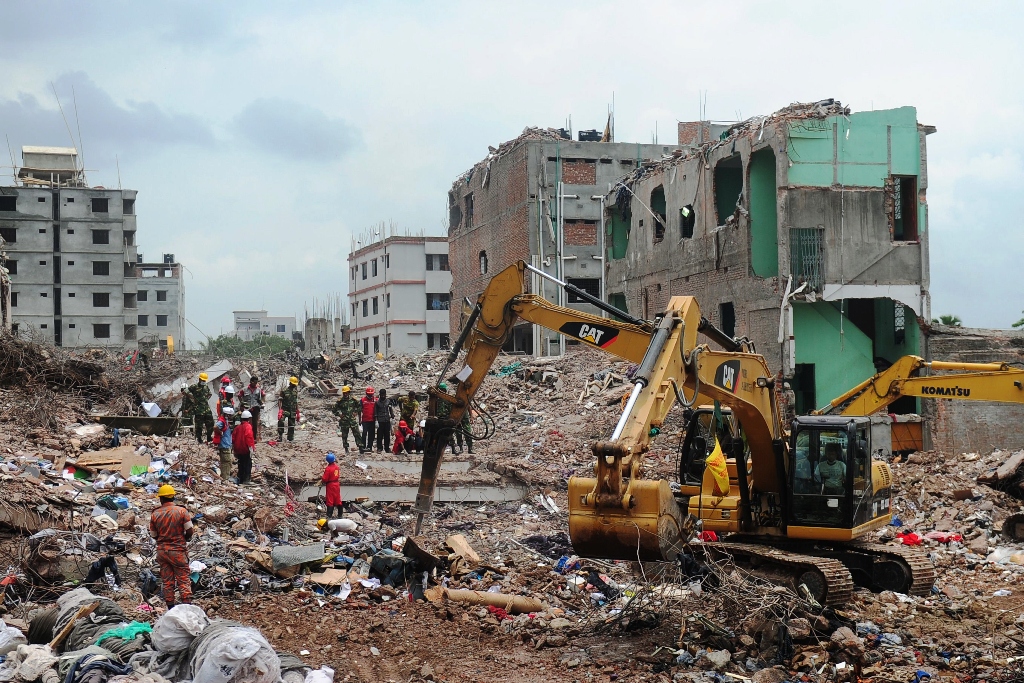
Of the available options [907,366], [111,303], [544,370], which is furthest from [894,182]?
[111,303]

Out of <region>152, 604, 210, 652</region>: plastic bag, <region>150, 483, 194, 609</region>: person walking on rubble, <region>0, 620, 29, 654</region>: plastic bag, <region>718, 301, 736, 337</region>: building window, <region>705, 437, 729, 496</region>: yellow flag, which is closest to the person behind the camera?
<region>152, 604, 210, 652</region>: plastic bag

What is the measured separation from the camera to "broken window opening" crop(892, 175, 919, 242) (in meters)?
22.2

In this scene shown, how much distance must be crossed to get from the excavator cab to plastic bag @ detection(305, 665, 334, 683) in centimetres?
→ 519

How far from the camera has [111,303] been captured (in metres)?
53.5

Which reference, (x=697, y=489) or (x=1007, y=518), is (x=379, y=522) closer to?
(x=697, y=489)

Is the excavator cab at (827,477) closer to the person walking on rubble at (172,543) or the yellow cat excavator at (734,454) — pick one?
the yellow cat excavator at (734,454)

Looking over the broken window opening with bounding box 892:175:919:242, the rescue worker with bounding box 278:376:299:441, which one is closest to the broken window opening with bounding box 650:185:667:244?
the broken window opening with bounding box 892:175:919:242

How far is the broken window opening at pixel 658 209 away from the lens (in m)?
28.0

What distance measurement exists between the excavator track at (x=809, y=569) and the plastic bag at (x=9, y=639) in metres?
6.19

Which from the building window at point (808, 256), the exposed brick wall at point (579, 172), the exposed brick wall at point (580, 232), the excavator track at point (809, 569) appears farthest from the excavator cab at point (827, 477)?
the exposed brick wall at point (579, 172)

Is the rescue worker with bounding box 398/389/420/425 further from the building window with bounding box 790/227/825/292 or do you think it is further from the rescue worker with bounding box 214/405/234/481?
the building window with bounding box 790/227/825/292

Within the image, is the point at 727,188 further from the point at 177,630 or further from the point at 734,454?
the point at 177,630

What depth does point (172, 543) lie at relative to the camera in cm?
956

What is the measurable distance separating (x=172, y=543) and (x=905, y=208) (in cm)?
1884
